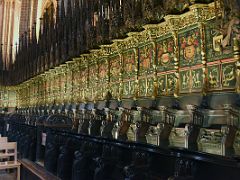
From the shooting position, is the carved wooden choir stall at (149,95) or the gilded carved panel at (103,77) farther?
the gilded carved panel at (103,77)

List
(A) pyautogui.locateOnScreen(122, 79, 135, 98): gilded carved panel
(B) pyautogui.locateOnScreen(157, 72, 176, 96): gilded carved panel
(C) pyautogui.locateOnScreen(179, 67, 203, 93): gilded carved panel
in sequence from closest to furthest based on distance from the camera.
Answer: (C) pyautogui.locateOnScreen(179, 67, 203, 93): gilded carved panel → (B) pyautogui.locateOnScreen(157, 72, 176, 96): gilded carved panel → (A) pyautogui.locateOnScreen(122, 79, 135, 98): gilded carved panel

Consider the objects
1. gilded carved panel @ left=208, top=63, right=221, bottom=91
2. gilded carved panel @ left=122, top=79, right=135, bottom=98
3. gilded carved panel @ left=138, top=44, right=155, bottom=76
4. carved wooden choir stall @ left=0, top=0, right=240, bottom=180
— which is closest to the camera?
carved wooden choir stall @ left=0, top=0, right=240, bottom=180

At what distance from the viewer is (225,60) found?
4.59 m

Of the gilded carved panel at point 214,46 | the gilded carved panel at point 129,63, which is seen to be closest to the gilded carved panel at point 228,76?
the gilded carved panel at point 214,46

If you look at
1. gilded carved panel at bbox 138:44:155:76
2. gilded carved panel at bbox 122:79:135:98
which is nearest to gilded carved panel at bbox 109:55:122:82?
gilded carved panel at bbox 122:79:135:98

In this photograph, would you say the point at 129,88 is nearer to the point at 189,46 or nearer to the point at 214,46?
the point at 189,46

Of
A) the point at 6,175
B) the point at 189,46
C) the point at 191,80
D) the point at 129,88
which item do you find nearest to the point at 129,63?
the point at 129,88

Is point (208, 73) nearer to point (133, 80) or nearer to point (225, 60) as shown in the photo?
point (225, 60)

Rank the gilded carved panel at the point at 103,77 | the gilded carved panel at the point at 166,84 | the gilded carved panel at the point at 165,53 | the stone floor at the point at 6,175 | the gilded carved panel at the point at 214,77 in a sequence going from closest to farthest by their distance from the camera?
the gilded carved panel at the point at 214,77 → the gilded carved panel at the point at 166,84 → the gilded carved panel at the point at 165,53 → the stone floor at the point at 6,175 → the gilded carved panel at the point at 103,77

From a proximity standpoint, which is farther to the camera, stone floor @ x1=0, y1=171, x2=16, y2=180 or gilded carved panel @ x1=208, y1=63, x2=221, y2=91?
stone floor @ x1=0, y1=171, x2=16, y2=180

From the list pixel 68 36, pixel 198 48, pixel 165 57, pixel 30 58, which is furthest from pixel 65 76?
pixel 198 48

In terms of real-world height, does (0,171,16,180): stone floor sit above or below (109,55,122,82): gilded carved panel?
below

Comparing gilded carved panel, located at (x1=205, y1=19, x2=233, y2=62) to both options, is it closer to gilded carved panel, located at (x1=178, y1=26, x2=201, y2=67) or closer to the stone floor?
gilded carved panel, located at (x1=178, y1=26, x2=201, y2=67)

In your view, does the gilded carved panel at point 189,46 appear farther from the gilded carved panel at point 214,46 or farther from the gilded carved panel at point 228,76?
the gilded carved panel at point 228,76
